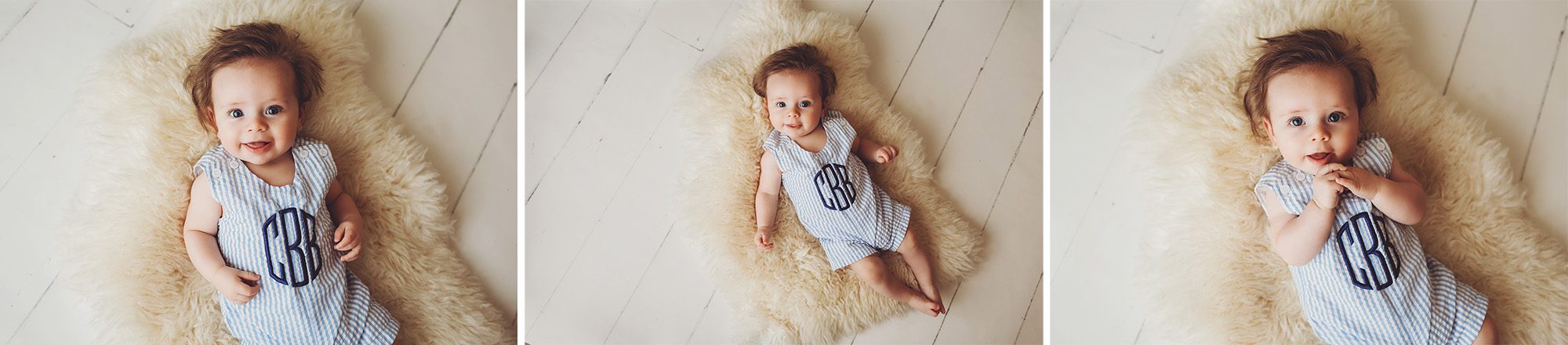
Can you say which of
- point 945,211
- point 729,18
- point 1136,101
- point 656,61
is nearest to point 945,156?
point 945,211

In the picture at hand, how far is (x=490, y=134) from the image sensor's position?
174cm

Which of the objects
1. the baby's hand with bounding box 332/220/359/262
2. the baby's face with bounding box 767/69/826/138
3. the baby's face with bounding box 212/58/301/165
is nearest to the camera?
the baby's face with bounding box 212/58/301/165

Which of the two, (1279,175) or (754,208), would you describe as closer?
(1279,175)

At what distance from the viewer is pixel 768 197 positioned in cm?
176

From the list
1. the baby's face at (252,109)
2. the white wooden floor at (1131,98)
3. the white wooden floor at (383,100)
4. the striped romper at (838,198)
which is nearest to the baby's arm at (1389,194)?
the white wooden floor at (1131,98)

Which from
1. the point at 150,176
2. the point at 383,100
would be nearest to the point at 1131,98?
the point at 383,100

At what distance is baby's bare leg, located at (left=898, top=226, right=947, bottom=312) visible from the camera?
177 centimetres

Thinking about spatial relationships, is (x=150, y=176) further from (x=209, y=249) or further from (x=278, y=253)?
(x=278, y=253)

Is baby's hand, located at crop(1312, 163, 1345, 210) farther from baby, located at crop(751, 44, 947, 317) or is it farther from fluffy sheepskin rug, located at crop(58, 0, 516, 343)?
fluffy sheepskin rug, located at crop(58, 0, 516, 343)

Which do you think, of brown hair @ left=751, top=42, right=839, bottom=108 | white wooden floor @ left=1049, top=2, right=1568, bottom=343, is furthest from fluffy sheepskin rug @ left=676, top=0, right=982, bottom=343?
white wooden floor @ left=1049, top=2, right=1568, bottom=343

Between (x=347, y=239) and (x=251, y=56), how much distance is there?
41 centimetres

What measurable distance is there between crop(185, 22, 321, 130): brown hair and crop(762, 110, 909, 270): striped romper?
101 centimetres

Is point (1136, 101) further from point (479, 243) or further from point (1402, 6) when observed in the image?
point (479, 243)

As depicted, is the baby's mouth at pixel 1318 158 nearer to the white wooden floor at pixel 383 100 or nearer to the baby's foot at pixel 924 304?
the baby's foot at pixel 924 304
